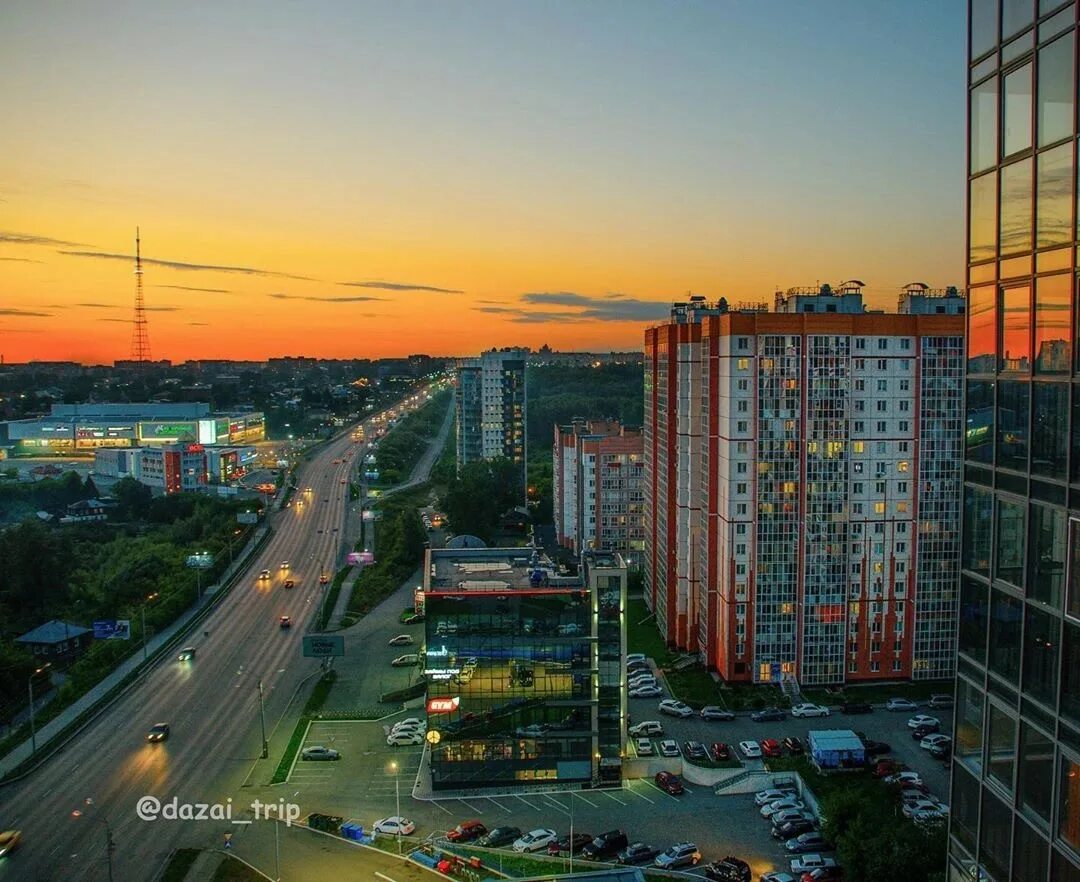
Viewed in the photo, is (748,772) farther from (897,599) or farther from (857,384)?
(857,384)

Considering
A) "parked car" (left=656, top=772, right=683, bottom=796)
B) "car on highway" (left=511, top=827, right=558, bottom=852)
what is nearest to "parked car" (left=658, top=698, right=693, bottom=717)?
"parked car" (left=656, top=772, right=683, bottom=796)

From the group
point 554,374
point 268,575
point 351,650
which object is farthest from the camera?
point 554,374

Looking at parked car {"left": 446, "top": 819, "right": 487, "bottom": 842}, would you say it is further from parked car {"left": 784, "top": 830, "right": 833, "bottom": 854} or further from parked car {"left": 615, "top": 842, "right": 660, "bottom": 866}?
parked car {"left": 784, "top": 830, "right": 833, "bottom": 854}

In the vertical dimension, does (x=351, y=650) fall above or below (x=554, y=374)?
below

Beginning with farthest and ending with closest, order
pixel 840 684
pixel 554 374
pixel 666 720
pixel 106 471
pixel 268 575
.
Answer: pixel 554 374
pixel 106 471
pixel 268 575
pixel 840 684
pixel 666 720

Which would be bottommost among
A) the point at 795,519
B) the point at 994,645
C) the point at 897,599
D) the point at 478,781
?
the point at 478,781

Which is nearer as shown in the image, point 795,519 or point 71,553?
point 795,519

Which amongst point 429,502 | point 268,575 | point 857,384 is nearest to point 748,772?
point 857,384
